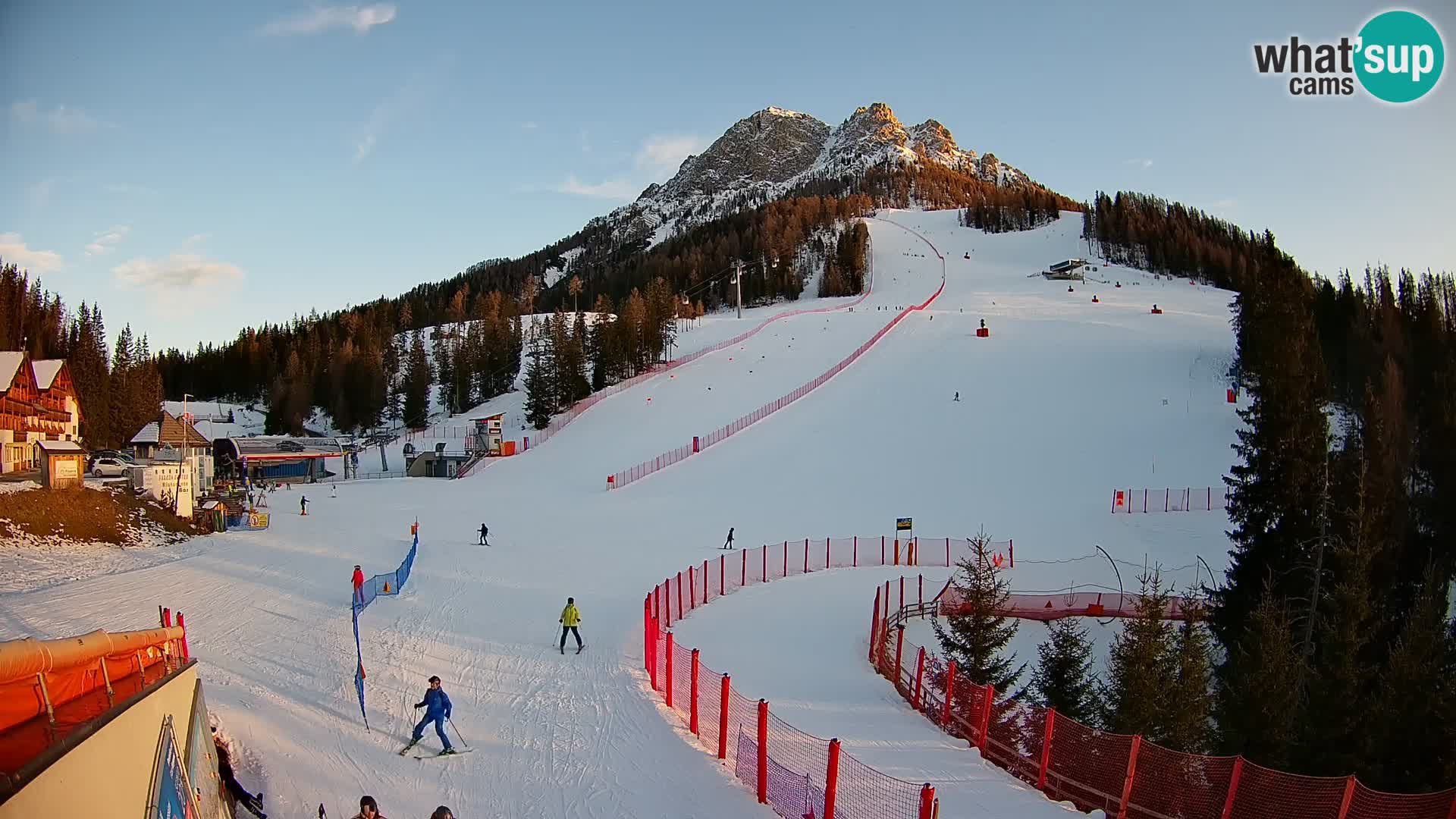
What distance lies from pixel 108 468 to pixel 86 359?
38.8m

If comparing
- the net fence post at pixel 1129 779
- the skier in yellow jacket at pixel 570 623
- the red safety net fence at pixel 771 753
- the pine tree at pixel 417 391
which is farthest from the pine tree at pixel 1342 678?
the pine tree at pixel 417 391

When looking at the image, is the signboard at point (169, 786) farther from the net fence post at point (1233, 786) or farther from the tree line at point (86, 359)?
the tree line at point (86, 359)

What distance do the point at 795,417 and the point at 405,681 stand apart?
112ft

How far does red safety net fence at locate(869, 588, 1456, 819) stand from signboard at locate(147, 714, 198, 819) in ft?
29.0

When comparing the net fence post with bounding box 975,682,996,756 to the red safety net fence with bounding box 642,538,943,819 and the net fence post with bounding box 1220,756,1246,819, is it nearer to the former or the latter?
the red safety net fence with bounding box 642,538,943,819

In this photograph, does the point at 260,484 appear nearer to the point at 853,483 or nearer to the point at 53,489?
the point at 53,489

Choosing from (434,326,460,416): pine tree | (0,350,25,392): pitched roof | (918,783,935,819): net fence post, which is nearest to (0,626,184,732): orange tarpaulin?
(918,783,935,819): net fence post

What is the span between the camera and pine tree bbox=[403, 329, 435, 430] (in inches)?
3268

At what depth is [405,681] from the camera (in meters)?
14.2

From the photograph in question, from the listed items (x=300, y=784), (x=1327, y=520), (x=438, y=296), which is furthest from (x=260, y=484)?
(x=438, y=296)

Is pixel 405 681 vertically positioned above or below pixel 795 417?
below

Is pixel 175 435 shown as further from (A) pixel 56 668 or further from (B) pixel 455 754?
(A) pixel 56 668

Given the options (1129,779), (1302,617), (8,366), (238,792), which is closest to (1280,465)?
(1302,617)

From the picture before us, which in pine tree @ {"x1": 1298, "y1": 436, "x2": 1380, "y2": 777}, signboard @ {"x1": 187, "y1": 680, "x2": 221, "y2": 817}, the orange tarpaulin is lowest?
pine tree @ {"x1": 1298, "y1": 436, "x2": 1380, "y2": 777}
